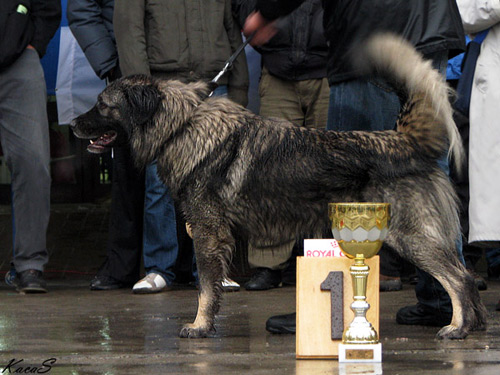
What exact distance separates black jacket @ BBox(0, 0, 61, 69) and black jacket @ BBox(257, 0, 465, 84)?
215 cm

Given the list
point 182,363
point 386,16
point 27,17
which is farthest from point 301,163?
point 27,17

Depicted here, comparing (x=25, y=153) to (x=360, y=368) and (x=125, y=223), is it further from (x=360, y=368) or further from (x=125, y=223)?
(x=360, y=368)

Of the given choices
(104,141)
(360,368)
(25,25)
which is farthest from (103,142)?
(360,368)

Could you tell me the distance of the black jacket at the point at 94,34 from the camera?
21.6 feet

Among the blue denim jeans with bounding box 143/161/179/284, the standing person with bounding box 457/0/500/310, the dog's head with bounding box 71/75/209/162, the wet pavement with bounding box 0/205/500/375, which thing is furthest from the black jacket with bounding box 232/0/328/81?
the dog's head with bounding box 71/75/209/162

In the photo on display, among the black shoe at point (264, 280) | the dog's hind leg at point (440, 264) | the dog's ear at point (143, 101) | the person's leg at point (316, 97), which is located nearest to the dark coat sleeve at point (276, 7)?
the dog's ear at point (143, 101)

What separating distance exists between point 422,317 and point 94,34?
10.3ft

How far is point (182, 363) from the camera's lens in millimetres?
3969

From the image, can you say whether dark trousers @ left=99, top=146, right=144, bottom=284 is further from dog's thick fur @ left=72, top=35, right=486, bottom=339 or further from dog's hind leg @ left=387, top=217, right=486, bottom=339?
dog's hind leg @ left=387, top=217, right=486, bottom=339

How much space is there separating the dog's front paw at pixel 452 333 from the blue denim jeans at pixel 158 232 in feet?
8.44

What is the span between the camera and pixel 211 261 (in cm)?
475

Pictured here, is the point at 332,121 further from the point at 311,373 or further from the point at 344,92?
the point at 311,373

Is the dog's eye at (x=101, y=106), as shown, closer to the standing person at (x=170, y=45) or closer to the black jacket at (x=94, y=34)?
the standing person at (x=170, y=45)

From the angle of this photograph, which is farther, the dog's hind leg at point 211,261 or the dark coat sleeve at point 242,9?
the dark coat sleeve at point 242,9
